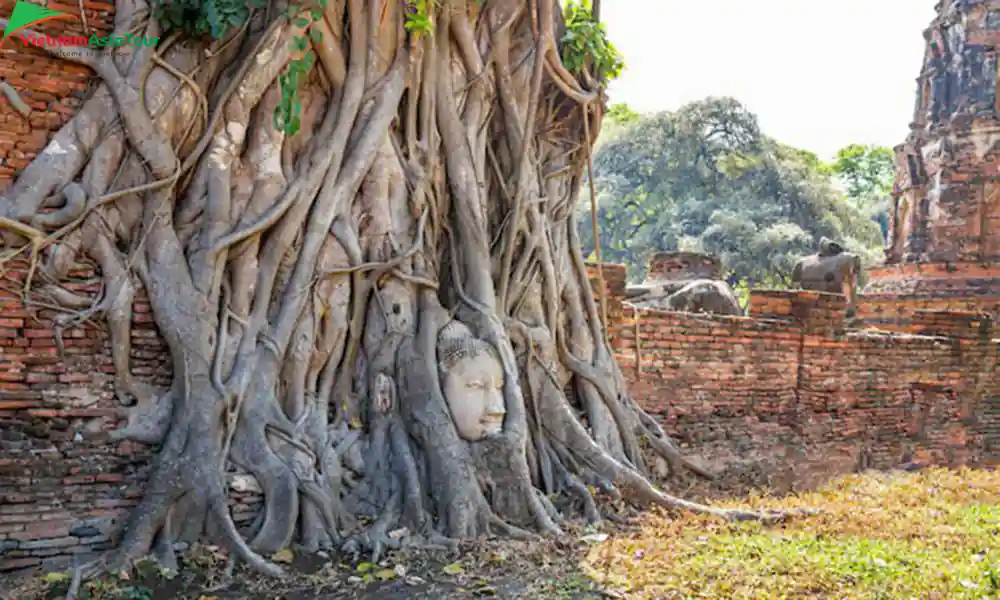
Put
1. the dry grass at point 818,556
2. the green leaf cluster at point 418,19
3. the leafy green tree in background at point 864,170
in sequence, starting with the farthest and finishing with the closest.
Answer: the leafy green tree in background at point 864,170
the green leaf cluster at point 418,19
the dry grass at point 818,556

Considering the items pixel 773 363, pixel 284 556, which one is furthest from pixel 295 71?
pixel 773 363

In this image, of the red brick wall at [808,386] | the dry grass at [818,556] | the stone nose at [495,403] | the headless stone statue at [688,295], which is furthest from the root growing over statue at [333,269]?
the headless stone statue at [688,295]

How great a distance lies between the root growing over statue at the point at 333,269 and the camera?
4801 mm

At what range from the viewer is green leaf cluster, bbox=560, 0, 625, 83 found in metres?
6.97

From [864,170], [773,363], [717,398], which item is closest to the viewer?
[717,398]

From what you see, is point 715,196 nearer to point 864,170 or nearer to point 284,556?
point 864,170

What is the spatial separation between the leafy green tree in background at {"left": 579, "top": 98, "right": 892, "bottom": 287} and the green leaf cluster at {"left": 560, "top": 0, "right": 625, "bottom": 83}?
19032 mm

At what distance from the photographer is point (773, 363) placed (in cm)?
889

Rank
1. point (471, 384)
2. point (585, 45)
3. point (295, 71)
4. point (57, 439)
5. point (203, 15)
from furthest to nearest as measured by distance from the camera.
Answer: point (585, 45) < point (471, 384) < point (295, 71) < point (203, 15) < point (57, 439)

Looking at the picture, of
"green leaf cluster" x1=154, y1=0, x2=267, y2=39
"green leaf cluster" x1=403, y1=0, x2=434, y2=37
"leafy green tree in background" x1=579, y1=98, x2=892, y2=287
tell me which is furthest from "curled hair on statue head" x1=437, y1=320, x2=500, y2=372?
"leafy green tree in background" x1=579, y1=98, x2=892, y2=287

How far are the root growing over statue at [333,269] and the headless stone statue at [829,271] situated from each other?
7.45 metres

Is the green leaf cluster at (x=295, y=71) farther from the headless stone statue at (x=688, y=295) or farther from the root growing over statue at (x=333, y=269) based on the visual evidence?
the headless stone statue at (x=688, y=295)

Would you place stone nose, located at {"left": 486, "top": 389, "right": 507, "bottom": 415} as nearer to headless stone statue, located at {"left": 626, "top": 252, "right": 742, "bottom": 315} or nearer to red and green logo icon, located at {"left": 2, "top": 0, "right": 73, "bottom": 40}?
red and green logo icon, located at {"left": 2, "top": 0, "right": 73, "bottom": 40}

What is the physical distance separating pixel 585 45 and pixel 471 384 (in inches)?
110
